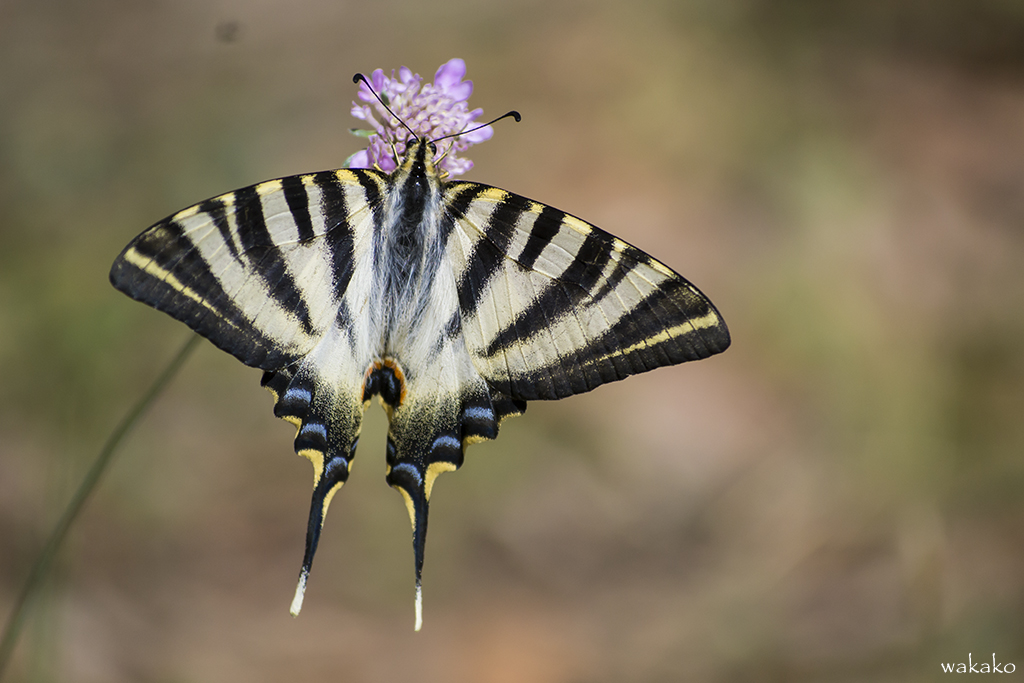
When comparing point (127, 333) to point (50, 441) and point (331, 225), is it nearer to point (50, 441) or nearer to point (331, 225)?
point (50, 441)

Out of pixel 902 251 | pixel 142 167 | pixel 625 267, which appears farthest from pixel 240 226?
pixel 902 251

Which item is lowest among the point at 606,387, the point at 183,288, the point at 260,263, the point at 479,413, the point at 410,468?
the point at 410,468

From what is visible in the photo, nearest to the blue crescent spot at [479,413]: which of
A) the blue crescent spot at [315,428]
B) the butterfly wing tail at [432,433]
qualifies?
the butterfly wing tail at [432,433]

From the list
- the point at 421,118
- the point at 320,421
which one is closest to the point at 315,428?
the point at 320,421

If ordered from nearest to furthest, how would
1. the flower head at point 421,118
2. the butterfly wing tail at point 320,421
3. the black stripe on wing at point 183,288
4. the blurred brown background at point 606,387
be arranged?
the black stripe on wing at point 183,288
the butterfly wing tail at point 320,421
the flower head at point 421,118
the blurred brown background at point 606,387

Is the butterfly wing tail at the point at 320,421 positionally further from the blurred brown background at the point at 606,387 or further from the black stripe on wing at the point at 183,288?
the blurred brown background at the point at 606,387

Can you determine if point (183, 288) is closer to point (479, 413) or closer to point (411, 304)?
point (411, 304)

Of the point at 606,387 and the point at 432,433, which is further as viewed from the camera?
the point at 606,387
